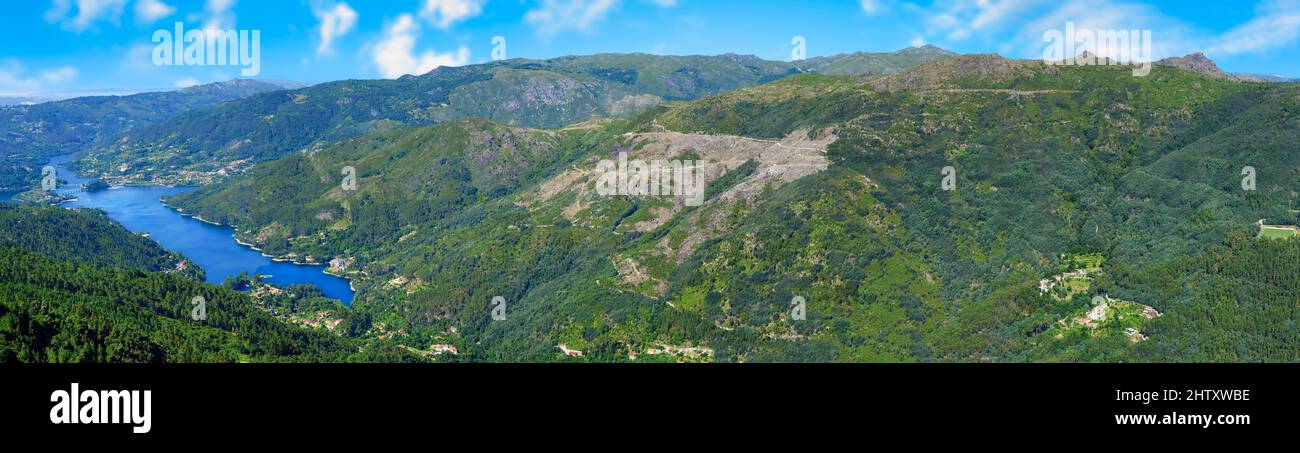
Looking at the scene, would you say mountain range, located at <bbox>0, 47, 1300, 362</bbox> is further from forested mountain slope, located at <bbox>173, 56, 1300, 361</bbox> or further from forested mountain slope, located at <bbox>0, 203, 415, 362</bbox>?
forested mountain slope, located at <bbox>0, 203, 415, 362</bbox>

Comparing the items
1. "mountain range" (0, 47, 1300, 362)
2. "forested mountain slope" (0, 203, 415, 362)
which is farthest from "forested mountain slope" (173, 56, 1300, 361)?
"forested mountain slope" (0, 203, 415, 362)

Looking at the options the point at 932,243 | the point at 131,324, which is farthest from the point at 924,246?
the point at 131,324

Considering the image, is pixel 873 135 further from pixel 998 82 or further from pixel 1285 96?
pixel 1285 96

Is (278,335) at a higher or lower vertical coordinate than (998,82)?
lower

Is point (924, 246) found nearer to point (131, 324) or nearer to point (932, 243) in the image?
point (932, 243)

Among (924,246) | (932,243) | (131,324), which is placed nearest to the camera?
(131,324)

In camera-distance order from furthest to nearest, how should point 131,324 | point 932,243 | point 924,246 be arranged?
point 932,243 < point 924,246 < point 131,324

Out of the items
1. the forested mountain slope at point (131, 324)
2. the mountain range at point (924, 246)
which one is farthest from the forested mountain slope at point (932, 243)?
the forested mountain slope at point (131, 324)
